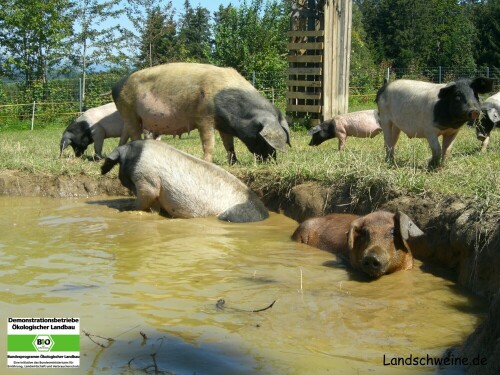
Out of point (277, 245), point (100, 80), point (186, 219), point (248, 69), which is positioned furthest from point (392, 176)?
point (248, 69)

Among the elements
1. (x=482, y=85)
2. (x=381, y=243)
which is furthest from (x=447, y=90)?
(x=381, y=243)

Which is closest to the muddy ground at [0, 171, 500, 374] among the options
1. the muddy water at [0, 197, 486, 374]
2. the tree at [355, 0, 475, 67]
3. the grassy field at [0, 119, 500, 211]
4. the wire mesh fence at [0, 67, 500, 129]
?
the grassy field at [0, 119, 500, 211]

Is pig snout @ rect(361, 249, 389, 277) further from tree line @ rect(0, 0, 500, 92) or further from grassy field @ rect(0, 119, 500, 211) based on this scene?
tree line @ rect(0, 0, 500, 92)

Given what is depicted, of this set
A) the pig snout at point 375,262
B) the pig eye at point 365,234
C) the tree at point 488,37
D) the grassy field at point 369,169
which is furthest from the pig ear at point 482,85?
the tree at point 488,37

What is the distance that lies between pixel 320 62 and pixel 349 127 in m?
3.43

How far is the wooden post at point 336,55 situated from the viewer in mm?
16531

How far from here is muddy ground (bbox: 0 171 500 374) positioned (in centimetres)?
A: 359

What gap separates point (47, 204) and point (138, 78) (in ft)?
8.76

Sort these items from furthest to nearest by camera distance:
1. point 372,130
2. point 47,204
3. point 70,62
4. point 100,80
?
point 70,62, point 100,80, point 372,130, point 47,204

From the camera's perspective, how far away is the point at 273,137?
9711 millimetres

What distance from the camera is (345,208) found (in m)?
7.56

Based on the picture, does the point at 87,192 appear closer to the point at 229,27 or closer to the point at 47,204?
the point at 47,204

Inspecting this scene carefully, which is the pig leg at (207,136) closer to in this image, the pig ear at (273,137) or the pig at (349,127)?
the pig ear at (273,137)

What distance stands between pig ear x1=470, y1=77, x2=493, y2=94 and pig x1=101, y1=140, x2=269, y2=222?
285cm
